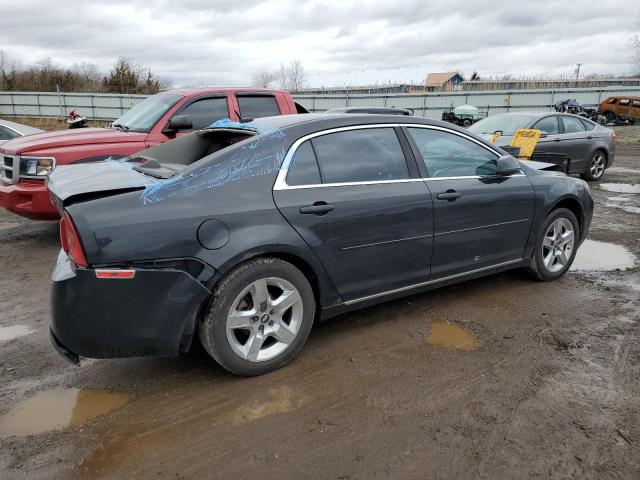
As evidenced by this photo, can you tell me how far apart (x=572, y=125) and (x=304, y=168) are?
9690 millimetres

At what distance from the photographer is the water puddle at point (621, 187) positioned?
1048 cm

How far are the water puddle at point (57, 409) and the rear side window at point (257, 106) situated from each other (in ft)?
15.2

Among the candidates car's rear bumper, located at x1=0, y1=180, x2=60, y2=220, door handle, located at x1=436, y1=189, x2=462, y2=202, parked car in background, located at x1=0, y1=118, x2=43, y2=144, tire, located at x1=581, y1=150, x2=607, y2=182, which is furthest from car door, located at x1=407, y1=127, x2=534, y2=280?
parked car in background, located at x1=0, y1=118, x2=43, y2=144

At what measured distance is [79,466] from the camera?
2.52 meters

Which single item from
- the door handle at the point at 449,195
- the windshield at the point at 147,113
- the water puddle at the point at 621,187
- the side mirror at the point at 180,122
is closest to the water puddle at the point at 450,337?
the door handle at the point at 449,195

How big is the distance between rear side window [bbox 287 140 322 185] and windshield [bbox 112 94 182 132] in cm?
362

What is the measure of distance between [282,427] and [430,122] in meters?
2.60

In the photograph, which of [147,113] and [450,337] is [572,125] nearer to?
[147,113]

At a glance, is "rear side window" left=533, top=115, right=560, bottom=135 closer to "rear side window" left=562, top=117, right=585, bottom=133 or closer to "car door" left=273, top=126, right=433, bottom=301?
"rear side window" left=562, top=117, right=585, bottom=133

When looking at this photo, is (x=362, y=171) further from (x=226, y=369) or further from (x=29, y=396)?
(x=29, y=396)

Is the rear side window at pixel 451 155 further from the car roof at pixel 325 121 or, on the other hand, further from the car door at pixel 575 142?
the car door at pixel 575 142

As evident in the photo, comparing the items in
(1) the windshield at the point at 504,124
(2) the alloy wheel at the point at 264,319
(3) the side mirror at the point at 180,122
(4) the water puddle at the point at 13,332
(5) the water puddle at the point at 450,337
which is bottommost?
(4) the water puddle at the point at 13,332

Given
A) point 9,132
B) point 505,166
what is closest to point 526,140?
point 505,166

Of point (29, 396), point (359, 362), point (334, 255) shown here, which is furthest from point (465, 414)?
point (29, 396)
